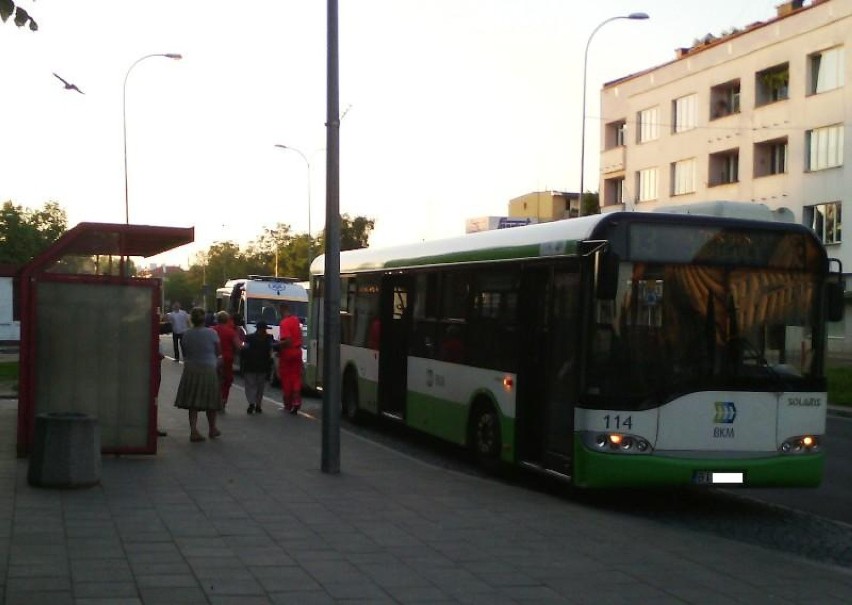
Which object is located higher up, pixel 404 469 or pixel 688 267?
pixel 688 267

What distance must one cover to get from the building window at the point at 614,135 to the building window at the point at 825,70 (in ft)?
54.6

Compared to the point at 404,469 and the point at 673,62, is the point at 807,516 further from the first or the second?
the point at 673,62

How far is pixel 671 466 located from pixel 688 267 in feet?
6.11

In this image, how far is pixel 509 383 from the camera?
13.8 metres

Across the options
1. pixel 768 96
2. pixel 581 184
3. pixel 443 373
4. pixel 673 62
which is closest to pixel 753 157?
pixel 768 96

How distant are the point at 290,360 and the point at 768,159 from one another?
34.5 m

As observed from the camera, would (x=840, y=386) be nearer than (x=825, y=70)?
Yes

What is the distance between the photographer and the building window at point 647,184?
59.6 meters

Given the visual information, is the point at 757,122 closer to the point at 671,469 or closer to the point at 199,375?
the point at 199,375

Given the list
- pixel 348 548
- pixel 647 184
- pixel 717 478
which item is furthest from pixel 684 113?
pixel 348 548

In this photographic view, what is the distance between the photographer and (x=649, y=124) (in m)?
60.3

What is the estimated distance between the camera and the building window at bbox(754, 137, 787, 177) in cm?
5166

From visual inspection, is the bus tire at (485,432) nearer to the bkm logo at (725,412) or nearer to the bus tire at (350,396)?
the bkm logo at (725,412)

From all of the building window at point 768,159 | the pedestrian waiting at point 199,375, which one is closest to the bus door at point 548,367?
the pedestrian waiting at point 199,375
